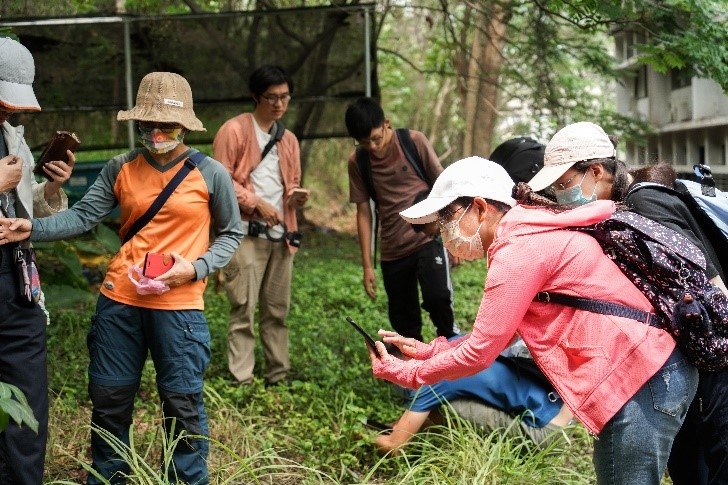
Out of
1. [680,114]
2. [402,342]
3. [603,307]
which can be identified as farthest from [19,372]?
[680,114]

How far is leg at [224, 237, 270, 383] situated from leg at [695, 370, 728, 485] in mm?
3525

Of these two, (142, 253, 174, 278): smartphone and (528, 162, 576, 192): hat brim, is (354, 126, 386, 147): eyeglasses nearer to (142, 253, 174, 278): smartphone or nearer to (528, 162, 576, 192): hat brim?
(142, 253, 174, 278): smartphone

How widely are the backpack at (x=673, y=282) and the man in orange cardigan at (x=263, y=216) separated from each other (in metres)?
3.36

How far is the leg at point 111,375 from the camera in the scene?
13.4 ft

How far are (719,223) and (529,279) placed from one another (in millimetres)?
1083

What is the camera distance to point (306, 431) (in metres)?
5.50

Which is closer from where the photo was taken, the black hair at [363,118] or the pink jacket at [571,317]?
the pink jacket at [571,317]

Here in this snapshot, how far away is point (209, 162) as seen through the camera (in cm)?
425

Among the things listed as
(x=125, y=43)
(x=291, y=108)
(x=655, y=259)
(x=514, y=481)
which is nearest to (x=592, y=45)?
(x=291, y=108)

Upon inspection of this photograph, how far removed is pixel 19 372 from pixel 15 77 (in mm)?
1168

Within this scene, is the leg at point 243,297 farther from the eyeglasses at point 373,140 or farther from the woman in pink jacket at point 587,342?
the woman in pink jacket at point 587,342

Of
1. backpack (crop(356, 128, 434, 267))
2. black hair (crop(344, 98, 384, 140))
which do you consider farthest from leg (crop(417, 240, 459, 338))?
black hair (crop(344, 98, 384, 140))

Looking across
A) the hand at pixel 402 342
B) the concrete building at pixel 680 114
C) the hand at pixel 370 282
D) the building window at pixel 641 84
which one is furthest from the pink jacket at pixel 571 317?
the building window at pixel 641 84

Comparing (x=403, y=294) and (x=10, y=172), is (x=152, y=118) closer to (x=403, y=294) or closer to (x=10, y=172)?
(x=10, y=172)
